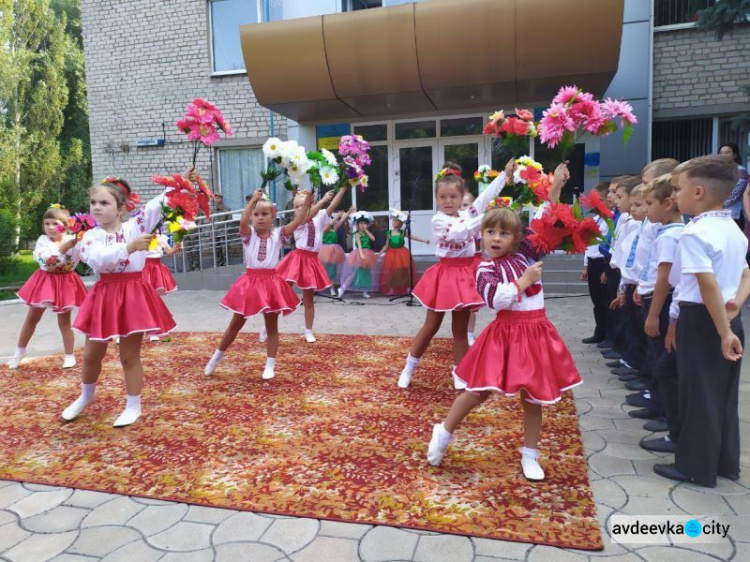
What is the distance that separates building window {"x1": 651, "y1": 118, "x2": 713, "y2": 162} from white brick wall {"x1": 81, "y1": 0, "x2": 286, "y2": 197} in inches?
338

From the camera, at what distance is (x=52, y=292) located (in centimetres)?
538

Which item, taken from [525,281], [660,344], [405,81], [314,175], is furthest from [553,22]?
[525,281]

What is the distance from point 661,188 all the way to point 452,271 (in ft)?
5.41

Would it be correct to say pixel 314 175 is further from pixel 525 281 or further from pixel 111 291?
pixel 525 281

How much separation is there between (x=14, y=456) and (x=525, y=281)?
325 cm

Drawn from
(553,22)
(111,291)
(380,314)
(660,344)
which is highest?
(553,22)

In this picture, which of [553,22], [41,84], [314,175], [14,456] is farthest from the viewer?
[41,84]

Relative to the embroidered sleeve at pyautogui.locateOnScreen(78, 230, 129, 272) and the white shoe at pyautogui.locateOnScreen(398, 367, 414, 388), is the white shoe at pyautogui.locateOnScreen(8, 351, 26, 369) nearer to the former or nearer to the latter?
the embroidered sleeve at pyautogui.locateOnScreen(78, 230, 129, 272)

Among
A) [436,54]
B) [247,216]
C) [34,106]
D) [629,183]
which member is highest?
[34,106]

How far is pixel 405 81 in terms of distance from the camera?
10.2 meters

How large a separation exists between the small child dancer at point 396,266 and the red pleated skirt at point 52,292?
18.8ft

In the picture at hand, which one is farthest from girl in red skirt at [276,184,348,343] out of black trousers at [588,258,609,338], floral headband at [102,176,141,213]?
black trousers at [588,258,609,338]

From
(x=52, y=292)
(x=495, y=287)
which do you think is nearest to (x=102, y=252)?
(x=52, y=292)

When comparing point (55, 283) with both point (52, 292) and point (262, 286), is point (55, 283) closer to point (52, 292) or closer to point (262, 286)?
point (52, 292)
